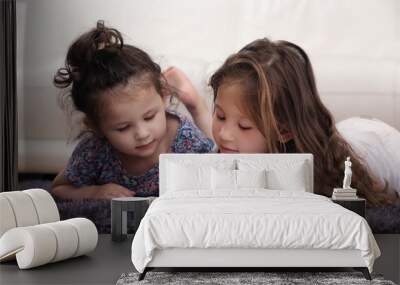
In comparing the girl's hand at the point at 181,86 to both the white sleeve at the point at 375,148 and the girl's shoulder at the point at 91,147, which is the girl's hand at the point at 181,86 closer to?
the girl's shoulder at the point at 91,147

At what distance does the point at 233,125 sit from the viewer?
332 inches

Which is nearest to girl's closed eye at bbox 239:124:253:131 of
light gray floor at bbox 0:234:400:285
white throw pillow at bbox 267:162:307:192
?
white throw pillow at bbox 267:162:307:192

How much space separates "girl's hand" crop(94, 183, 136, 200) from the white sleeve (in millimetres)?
2498

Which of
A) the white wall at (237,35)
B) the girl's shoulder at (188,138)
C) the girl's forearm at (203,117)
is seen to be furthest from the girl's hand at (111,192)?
the girl's forearm at (203,117)

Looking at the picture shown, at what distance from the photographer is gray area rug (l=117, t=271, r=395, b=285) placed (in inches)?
222

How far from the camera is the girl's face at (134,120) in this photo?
8422 mm

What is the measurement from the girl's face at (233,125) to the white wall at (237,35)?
0.25 meters

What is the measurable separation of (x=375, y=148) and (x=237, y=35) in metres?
2.01

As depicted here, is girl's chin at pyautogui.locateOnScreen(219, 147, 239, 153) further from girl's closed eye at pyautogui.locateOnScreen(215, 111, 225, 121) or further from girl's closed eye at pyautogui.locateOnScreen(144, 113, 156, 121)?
girl's closed eye at pyautogui.locateOnScreen(144, 113, 156, 121)

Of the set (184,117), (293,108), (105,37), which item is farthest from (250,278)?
(105,37)

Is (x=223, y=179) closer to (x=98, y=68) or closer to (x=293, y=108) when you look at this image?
(x=293, y=108)

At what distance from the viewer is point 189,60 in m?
8.57

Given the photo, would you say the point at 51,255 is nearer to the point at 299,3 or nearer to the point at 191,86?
the point at 191,86

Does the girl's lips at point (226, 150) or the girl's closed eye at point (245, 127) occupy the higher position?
the girl's closed eye at point (245, 127)
